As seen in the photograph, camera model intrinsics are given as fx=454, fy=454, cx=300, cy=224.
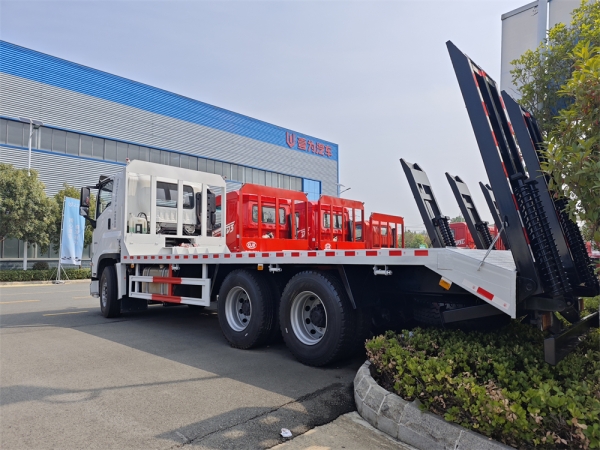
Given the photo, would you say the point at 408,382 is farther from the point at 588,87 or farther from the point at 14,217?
the point at 14,217

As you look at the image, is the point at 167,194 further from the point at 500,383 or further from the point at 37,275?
the point at 37,275

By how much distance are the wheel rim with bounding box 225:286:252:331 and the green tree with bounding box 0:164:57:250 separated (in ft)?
62.2

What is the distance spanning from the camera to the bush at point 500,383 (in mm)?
2887

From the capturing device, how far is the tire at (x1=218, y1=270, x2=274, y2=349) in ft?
20.2

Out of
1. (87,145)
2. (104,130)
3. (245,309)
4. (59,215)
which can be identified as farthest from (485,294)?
(104,130)

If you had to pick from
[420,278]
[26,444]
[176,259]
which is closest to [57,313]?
[176,259]

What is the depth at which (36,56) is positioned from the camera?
26.8 m

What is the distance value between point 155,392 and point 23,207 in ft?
68.1

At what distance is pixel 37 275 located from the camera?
76.8 feet

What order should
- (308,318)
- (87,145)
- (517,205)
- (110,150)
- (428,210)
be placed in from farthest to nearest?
1. (110,150)
2. (87,145)
3. (428,210)
4. (308,318)
5. (517,205)

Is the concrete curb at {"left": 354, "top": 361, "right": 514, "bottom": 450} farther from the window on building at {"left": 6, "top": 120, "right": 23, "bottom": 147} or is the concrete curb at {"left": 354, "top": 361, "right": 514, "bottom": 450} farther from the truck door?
the window on building at {"left": 6, "top": 120, "right": 23, "bottom": 147}

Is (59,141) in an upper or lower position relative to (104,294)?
upper

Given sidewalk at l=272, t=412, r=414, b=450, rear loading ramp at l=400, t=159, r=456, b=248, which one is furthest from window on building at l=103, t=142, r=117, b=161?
sidewalk at l=272, t=412, r=414, b=450

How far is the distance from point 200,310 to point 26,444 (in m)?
7.24
